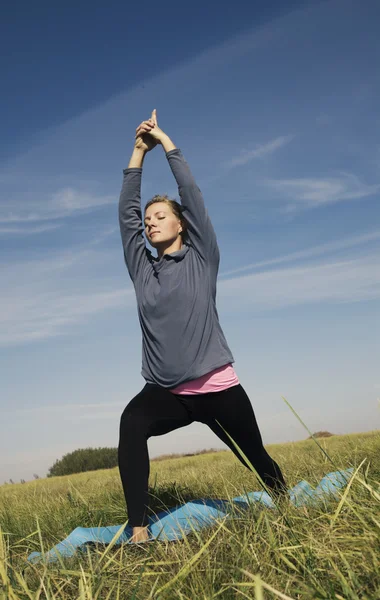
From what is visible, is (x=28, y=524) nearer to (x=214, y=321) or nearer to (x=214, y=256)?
(x=214, y=321)

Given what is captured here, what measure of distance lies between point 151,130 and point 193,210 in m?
0.84

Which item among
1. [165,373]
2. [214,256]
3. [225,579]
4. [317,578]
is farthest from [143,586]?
[214,256]

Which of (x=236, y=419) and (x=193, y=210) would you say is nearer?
(x=236, y=419)

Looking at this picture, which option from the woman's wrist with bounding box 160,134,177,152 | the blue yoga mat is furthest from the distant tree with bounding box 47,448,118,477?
the woman's wrist with bounding box 160,134,177,152

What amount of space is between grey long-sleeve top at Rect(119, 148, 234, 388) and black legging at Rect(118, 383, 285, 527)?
18 cm

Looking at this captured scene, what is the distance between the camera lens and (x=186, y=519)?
3.32 metres

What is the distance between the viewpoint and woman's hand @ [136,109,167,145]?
462 cm

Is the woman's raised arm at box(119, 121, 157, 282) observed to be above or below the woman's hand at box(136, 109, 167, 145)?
below

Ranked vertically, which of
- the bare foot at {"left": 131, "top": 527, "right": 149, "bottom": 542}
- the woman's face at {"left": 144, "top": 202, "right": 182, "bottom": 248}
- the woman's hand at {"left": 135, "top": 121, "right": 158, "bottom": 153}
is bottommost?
the bare foot at {"left": 131, "top": 527, "right": 149, "bottom": 542}

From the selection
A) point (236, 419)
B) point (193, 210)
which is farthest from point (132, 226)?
point (236, 419)

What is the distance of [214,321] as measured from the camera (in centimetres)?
433

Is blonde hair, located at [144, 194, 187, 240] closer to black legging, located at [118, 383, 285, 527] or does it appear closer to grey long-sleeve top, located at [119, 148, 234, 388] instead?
grey long-sleeve top, located at [119, 148, 234, 388]

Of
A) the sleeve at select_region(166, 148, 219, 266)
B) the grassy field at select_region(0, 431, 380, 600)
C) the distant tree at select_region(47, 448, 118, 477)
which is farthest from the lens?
the distant tree at select_region(47, 448, 118, 477)

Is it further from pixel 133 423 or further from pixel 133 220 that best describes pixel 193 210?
pixel 133 423
